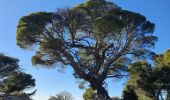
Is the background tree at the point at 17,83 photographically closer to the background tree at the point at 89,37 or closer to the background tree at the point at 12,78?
the background tree at the point at 12,78

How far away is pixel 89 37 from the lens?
3984cm

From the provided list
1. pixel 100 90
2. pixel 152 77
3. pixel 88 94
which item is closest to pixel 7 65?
pixel 88 94

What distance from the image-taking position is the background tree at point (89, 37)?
124 ft

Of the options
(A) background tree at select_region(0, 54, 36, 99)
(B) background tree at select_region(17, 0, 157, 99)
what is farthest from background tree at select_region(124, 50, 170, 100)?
(A) background tree at select_region(0, 54, 36, 99)

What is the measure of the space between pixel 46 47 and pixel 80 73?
412cm

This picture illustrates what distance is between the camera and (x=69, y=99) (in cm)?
6981

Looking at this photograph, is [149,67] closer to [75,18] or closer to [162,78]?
[162,78]

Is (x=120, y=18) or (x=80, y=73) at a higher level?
(x=120, y=18)

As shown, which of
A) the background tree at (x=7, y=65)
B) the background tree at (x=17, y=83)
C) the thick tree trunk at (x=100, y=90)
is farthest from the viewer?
the background tree at (x=17, y=83)

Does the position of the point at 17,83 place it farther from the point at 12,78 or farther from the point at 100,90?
the point at 100,90

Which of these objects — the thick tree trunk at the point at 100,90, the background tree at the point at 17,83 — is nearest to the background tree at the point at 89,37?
the thick tree trunk at the point at 100,90

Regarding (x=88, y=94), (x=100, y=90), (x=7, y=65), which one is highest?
(x=7, y=65)

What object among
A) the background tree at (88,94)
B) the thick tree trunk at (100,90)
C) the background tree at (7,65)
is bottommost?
the thick tree trunk at (100,90)

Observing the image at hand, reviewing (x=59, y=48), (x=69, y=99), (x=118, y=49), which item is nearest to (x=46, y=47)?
(x=59, y=48)
